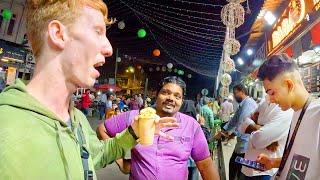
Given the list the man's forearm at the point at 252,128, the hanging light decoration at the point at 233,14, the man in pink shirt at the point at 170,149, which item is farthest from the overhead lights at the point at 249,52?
the man in pink shirt at the point at 170,149

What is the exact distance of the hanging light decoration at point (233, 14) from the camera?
834 centimetres

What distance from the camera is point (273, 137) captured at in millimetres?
4059

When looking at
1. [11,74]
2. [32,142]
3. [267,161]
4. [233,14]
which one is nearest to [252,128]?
[267,161]

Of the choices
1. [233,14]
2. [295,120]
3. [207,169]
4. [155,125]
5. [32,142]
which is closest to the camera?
[32,142]

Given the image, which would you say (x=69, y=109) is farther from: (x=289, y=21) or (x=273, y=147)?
(x=289, y=21)

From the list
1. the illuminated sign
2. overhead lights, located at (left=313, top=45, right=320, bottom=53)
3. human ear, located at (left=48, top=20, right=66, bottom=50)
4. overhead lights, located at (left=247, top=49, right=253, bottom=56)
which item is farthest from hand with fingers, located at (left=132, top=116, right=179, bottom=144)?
overhead lights, located at (left=247, top=49, right=253, bottom=56)

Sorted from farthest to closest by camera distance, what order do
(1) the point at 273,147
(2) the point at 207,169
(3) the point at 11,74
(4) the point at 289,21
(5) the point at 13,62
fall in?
(5) the point at 13,62 < (3) the point at 11,74 < (4) the point at 289,21 < (1) the point at 273,147 < (2) the point at 207,169

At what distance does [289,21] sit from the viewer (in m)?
9.34

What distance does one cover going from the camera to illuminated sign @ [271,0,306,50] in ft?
25.6

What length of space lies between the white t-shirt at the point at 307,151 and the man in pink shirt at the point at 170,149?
1.08 meters

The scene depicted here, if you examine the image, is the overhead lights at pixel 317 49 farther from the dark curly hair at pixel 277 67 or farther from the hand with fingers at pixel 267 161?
the hand with fingers at pixel 267 161

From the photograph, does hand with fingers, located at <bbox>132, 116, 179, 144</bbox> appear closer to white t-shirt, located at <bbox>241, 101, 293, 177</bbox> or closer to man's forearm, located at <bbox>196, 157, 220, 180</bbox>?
man's forearm, located at <bbox>196, 157, 220, 180</bbox>

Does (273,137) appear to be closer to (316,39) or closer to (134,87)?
(316,39)

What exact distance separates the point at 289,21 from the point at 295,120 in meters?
7.68
